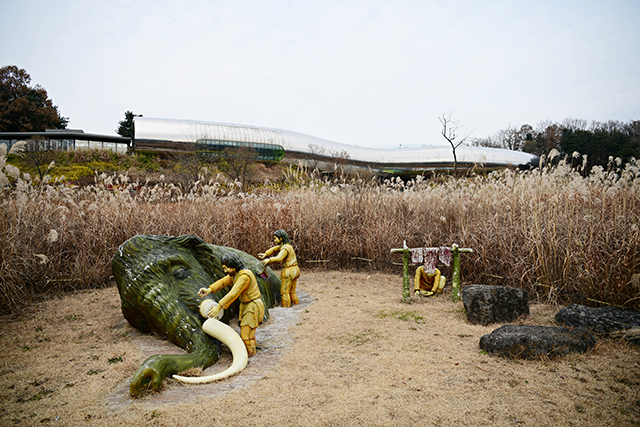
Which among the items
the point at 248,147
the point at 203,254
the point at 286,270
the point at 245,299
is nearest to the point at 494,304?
the point at 286,270

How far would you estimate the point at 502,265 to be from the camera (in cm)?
457

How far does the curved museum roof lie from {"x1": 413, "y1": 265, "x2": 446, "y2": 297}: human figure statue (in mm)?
21766

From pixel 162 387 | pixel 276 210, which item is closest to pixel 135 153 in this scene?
pixel 276 210

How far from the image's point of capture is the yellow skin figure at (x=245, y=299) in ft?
8.70

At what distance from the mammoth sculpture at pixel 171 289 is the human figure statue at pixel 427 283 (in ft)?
6.74

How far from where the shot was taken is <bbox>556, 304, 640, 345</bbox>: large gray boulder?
2775 mm

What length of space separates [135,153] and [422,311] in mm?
27131

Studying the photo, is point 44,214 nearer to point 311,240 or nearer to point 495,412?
point 311,240

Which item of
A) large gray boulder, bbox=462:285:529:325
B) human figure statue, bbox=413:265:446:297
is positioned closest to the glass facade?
human figure statue, bbox=413:265:446:297

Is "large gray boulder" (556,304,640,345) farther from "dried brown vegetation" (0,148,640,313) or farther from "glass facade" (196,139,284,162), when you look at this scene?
"glass facade" (196,139,284,162)

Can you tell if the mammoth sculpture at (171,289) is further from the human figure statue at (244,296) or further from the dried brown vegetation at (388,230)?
the dried brown vegetation at (388,230)

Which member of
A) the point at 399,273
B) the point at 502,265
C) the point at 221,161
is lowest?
the point at 399,273

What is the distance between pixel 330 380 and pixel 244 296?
0.91m

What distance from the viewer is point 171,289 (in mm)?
2834
